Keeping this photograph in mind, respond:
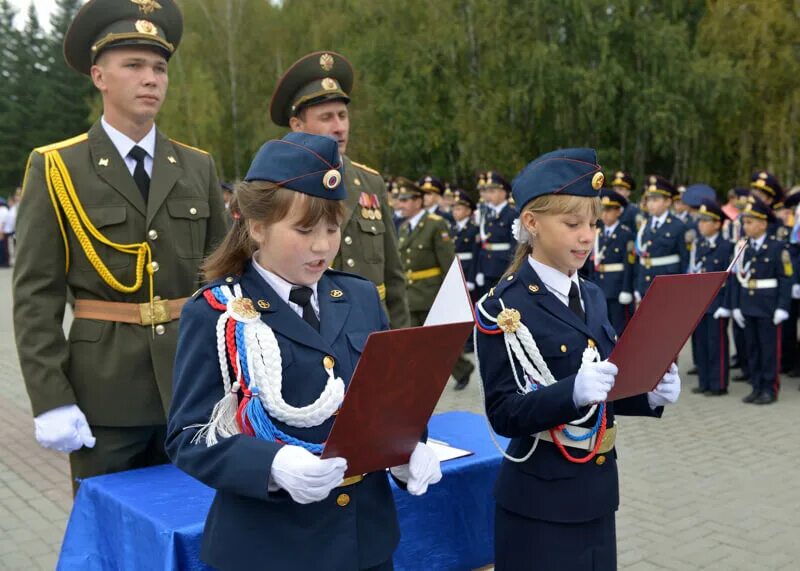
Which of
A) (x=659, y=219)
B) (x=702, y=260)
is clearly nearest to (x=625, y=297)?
(x=659, y=219)

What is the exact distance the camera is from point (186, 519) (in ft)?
8.10

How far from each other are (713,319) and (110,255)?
6908mm

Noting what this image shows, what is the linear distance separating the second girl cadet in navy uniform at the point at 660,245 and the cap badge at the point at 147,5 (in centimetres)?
727

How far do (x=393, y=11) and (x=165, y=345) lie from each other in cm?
2467

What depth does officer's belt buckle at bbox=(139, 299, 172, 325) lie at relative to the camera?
2.92 metres

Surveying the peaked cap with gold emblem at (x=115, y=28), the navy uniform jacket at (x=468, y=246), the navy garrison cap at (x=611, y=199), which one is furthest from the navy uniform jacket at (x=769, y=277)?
the peaked cap with gold emblem at (x=115, y=28)

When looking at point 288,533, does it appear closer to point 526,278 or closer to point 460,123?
point 526,278

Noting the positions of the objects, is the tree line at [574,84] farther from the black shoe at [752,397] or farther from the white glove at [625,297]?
the black shoe at [752,397]

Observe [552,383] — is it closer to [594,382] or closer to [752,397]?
[594,382]

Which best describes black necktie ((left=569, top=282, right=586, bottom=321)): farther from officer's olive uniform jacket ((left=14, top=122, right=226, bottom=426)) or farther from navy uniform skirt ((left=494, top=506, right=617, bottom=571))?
officer's olive uniform jacket ((left=14, top=122, right=226, bottom=426))

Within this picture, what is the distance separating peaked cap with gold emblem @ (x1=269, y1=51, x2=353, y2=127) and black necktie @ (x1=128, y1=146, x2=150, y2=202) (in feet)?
3.70

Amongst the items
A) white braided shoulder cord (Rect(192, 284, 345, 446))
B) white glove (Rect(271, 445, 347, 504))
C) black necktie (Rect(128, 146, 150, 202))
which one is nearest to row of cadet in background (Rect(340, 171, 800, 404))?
black necktie (Rect(128, 146, 150, 202))

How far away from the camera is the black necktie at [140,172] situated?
9.83 feet

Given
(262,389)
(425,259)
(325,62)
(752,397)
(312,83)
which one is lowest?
(752,397)
